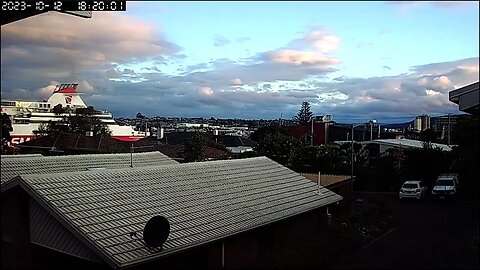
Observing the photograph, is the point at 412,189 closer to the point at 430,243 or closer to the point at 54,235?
the point at 430,243

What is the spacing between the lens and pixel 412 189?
358 cm

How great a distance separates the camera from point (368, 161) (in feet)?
20.0

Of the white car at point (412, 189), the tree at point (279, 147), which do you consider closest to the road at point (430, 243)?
the white car at point (412, 189)

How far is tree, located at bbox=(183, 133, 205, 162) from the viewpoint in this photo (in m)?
14.1

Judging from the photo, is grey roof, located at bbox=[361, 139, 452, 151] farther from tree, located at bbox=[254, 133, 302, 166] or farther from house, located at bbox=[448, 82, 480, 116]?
tree, located at bbox=[254, 133, 302, 166]

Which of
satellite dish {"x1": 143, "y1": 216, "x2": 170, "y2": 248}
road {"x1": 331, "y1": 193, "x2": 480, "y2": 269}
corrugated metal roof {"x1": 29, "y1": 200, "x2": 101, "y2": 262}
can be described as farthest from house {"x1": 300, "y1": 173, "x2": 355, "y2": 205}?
road {"x1": 331, "y1": 193, "x2": 480, "y2": 269}

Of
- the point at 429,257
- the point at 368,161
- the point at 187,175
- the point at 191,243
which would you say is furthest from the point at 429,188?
the point at 187,175

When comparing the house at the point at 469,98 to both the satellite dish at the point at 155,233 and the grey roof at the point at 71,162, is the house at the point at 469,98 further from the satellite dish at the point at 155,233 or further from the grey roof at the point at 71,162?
the grey roof at the point at 71,162

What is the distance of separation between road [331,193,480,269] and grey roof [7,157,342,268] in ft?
7.36

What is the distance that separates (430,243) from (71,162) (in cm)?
652

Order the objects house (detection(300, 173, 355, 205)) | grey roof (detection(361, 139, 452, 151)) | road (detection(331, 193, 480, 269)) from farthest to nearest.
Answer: house (detection(300, 173, 355, 205)) → grey roof (detection(361, 139, 452, 151)) → road (detection(331, 193, 480, 269))

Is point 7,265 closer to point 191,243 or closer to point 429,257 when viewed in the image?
point 191,243

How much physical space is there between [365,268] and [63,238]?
2935 mm

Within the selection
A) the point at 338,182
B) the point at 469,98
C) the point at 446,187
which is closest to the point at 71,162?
the point at 338,182
